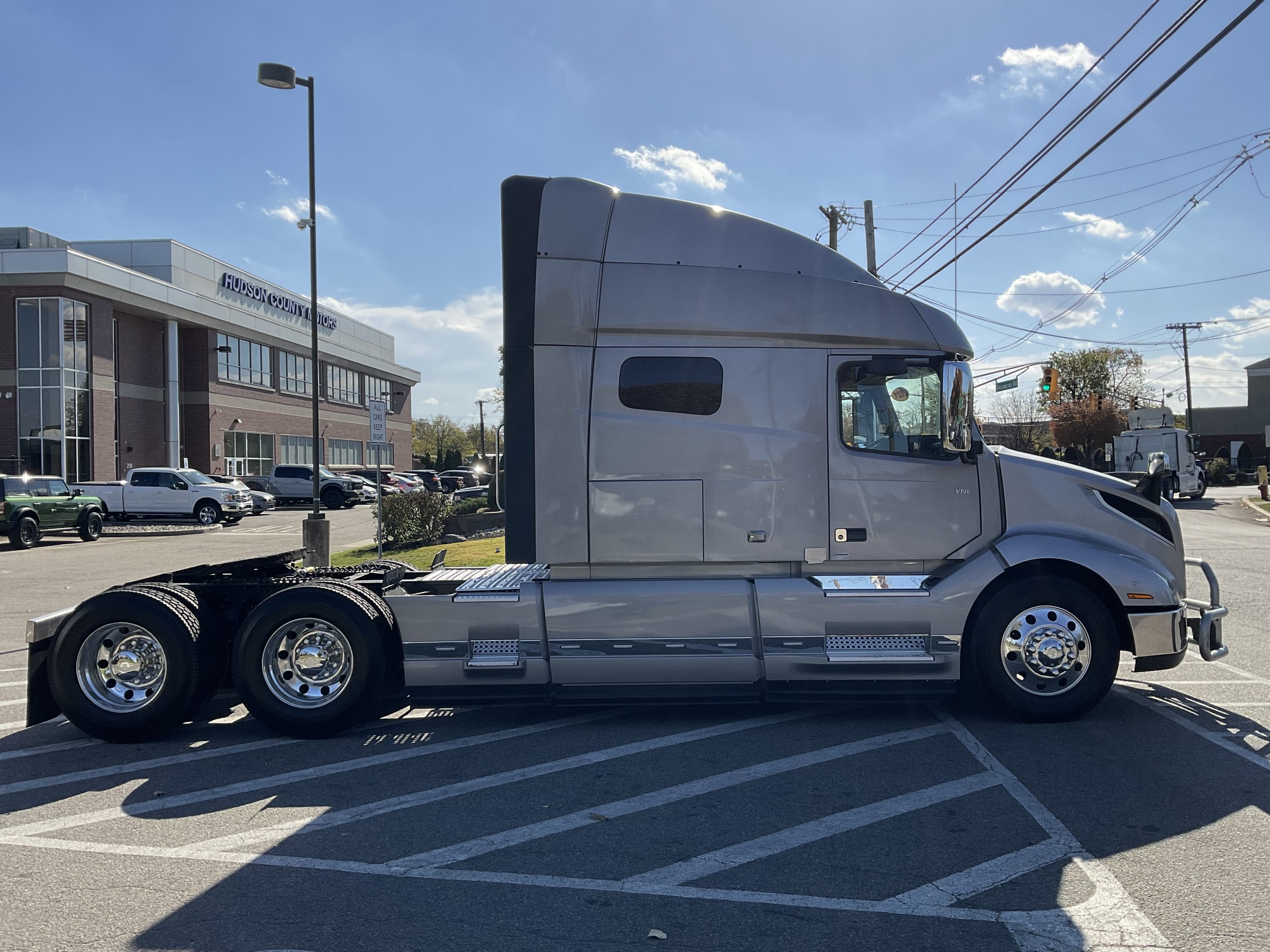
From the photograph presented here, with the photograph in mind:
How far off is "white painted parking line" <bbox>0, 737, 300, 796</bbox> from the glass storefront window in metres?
35.9

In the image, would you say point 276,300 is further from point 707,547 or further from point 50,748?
point 707,547

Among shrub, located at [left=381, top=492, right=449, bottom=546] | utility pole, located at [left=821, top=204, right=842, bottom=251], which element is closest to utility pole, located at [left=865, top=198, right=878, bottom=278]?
utility pole, located at [left=821, top=204, right=842, bottom=251]

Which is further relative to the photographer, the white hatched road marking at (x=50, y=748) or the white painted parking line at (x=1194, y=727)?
the white hatched road marking at (x=50, y=748)

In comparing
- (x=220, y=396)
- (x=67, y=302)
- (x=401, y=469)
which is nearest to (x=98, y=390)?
(x=67, y=302)

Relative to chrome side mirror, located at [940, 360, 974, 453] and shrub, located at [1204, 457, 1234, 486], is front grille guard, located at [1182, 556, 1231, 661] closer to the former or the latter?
chrome side mirror, located at [940, 360, 974, 453]

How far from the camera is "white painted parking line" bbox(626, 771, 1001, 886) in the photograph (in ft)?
13.0

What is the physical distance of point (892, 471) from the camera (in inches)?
253

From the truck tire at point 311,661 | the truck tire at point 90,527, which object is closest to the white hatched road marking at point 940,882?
the truck tire at point 311,661

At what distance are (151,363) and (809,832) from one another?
4569 centimetres

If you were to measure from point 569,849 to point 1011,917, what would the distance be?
188cm

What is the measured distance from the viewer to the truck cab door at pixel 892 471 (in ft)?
21.0

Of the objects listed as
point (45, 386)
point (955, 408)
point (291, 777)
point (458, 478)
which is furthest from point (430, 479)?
point (955, 408)

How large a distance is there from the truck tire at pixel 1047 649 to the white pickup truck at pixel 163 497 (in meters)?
29.3

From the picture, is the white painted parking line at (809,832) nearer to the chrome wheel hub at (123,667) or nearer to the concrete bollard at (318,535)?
the chrome wheel hub at (123,667)
